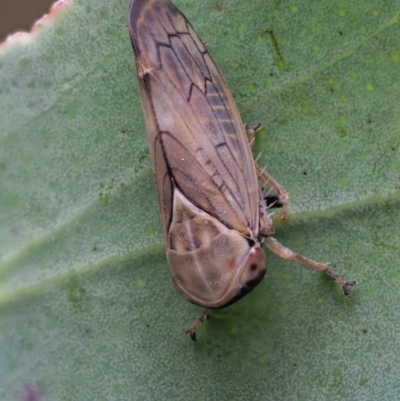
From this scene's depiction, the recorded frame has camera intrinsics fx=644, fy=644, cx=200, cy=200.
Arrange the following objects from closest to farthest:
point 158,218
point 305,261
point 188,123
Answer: point 188,123, point 305,261, point 158,218

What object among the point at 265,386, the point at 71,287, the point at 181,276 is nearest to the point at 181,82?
the point at 181,276

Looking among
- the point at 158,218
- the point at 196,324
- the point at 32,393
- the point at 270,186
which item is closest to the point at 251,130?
the point at 270,186

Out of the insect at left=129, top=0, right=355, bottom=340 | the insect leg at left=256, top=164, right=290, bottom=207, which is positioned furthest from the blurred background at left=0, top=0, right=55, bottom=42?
the insect leg at left=256, top=164, right=290, bottom=207

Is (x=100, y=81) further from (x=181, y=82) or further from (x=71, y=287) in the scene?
(x=71, y=287)

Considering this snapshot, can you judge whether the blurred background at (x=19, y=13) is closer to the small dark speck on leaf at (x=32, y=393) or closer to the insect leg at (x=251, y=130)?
the insect leg at (x=251, y=130)

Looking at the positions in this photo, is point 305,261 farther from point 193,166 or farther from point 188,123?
point 188,123

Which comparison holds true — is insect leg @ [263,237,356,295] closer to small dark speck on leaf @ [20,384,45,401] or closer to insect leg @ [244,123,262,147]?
insect leg @ [244,123,262,147]

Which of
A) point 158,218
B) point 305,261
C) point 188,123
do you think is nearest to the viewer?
point 188,123
